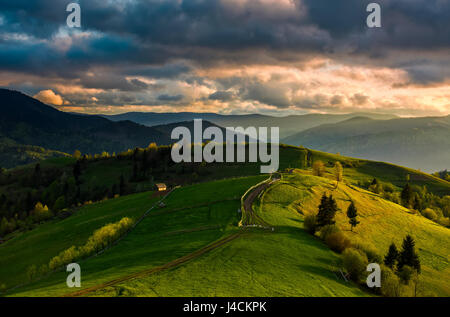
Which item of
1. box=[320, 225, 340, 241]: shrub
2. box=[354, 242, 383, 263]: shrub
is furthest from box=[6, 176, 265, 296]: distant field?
box=[354, 242, 383, 263]: shrub

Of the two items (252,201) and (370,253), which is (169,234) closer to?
(252,201)

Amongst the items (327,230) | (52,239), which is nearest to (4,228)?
(52,239)

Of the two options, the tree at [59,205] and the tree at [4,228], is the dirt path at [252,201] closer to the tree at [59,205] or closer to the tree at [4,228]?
the tree at [4,228]

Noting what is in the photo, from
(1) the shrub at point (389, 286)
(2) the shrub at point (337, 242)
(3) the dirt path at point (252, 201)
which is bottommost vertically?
(1) the shrub at point (389, 286)

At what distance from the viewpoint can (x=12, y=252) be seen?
96688mm

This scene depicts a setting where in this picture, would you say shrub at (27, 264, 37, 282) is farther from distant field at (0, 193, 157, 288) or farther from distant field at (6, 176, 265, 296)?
distant field at (6, 176, 265, 296)

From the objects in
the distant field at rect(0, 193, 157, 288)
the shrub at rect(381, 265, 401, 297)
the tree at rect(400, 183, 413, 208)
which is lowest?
the distant field at rect(0, 193, 157, 288)

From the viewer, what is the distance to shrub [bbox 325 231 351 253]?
53.2 metres

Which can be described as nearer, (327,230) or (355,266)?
(355,266)

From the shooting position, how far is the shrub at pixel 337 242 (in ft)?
174

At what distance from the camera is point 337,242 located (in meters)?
54.0

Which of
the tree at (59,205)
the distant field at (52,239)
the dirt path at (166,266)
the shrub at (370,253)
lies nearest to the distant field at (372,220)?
the shrub at (370,253)
